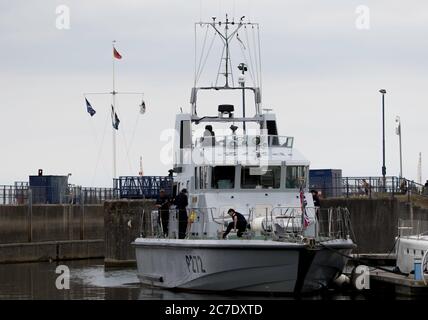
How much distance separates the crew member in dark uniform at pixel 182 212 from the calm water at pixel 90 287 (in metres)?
1.64

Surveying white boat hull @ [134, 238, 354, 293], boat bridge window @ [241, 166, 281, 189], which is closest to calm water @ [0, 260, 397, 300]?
white boat hull @ [134, 238, 354, 293]

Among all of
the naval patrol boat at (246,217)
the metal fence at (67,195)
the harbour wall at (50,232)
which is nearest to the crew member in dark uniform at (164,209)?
the naval patrol boat at (246,217)

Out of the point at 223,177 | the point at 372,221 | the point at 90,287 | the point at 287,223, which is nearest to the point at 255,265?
the point at 287,223

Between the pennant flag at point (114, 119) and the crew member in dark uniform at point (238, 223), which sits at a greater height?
the pennant flag at point (114, 119)

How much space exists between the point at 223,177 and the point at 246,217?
1.43m

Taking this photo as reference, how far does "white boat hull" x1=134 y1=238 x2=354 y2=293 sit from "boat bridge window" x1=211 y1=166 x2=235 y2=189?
2.18 metres

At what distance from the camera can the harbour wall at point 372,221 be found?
47.2 m

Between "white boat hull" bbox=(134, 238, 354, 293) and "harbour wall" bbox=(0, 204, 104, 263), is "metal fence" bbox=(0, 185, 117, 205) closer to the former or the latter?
"harbour wall" bbox=(0, 204, 104, 263)

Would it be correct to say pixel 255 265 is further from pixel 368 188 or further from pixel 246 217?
pixel 368 188

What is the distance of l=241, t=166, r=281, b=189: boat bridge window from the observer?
35844 mm

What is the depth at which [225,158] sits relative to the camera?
35938 millimetres

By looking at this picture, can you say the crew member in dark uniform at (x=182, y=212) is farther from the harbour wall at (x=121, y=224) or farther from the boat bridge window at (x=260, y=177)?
the harbour wall at (x=121, y=224)
